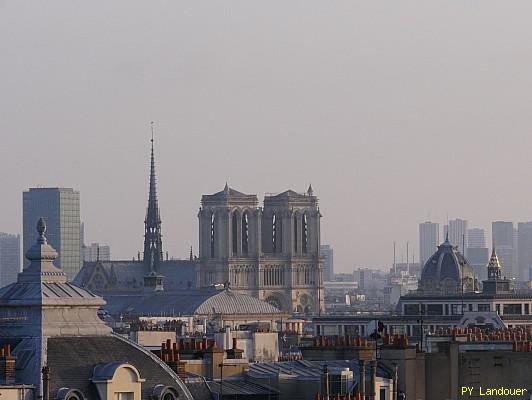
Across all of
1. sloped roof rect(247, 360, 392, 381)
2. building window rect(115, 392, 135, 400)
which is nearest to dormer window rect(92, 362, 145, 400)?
building window rect(115, 392, 135, 400)

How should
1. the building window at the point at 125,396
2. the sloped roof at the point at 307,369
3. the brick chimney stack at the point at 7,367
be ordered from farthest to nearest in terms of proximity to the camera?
the sloped roof at the point at 307,369, the building window at the point at 125,396, the brick chimney stack at the point at 7,367

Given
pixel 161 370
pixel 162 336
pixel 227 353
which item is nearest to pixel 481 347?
pixel 227 353

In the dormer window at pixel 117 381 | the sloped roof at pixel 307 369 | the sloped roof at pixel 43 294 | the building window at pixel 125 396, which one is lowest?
the building window at pixel 125 396

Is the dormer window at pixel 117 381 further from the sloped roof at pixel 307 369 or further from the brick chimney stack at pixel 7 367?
the sloped roof at pixel 307 369

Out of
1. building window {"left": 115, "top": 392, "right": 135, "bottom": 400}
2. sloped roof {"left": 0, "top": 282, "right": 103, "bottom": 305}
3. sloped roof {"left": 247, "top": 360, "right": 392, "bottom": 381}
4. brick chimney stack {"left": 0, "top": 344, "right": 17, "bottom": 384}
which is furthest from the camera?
sloped roof {"left": 247, "top": 360, "right": 392, "bottom": 381}

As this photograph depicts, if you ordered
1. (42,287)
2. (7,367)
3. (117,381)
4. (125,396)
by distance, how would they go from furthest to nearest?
(42,287) → (125,396) → (117,381) → (7,367)

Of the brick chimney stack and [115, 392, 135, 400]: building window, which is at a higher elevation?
the brick chimney stack

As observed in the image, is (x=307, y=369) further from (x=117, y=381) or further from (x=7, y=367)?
(x=7, y=367)

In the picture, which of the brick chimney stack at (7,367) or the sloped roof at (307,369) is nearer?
the brick chimney stack at (7,367)

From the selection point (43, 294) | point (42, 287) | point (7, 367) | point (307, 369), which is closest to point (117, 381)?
point (7, 367)

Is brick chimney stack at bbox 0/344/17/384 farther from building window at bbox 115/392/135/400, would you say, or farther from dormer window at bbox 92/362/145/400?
building window at bbox 115/392/135/400

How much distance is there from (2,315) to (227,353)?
12.4 metres

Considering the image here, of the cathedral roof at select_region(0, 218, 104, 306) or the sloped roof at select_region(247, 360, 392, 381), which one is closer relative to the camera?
the cathedral roof at select_region(0, 218, 104, 306)

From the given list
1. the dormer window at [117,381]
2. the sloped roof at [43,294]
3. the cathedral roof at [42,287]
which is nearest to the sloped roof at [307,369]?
the cathedral roof at [42,287]
